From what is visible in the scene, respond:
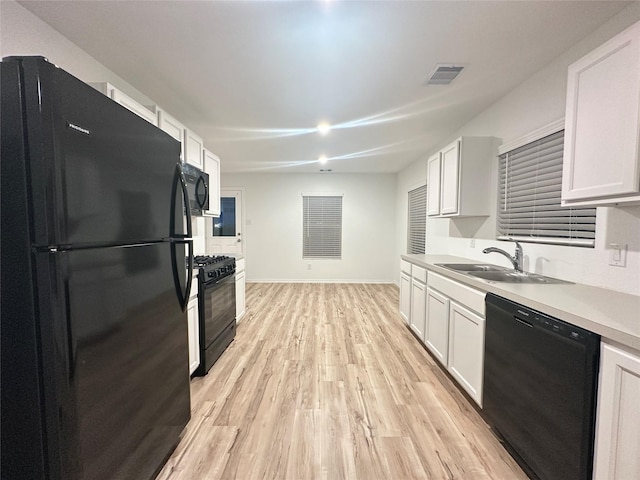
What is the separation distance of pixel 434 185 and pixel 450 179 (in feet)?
1.40

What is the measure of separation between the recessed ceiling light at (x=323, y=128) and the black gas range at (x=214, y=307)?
1.92 metres

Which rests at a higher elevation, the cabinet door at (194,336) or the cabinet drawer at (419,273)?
the cabinet drawer at (419,273)

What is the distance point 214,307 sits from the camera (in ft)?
8.44

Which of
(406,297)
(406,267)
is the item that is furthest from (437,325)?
(406,267)

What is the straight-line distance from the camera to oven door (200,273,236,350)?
2.36 meters

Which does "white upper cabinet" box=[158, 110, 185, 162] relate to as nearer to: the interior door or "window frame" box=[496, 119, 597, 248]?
"window frame" box=[496, 119, 597, 248]

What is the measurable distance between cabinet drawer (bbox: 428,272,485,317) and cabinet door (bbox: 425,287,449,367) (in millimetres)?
79

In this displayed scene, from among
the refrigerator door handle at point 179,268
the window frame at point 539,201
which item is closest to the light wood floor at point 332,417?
the refrigerator door handle at point 179,268

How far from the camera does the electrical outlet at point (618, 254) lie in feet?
5.06

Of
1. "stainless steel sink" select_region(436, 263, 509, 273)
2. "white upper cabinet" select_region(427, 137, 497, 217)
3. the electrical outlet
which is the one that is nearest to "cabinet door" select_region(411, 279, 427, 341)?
"stainless steel sink" select_region(436, 263, 509, 273)

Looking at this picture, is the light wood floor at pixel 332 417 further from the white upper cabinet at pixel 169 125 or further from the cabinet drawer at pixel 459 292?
the white upper cabinet at pixel 169 125

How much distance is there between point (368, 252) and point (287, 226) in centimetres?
200

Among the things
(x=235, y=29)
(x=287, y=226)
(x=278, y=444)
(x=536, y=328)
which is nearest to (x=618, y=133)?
(x=536, y=328)

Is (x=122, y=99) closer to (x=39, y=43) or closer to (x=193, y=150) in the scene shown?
(x=39, y=43)
